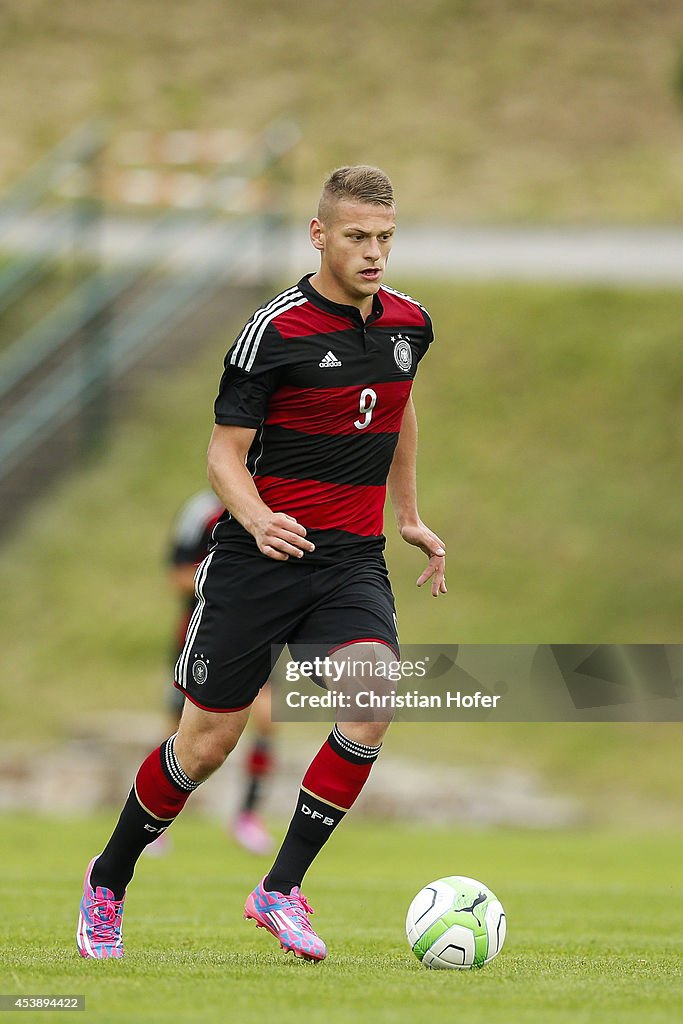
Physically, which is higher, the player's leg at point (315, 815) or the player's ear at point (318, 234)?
the player's ear at point (318, 234)

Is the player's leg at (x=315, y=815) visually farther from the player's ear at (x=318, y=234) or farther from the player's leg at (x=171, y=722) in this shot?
the player's leg at (x=171, y=722)

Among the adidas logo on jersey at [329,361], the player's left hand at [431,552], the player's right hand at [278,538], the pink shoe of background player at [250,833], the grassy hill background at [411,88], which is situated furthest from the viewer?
the grassy hill background at [411,88]

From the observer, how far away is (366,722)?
18.6ft

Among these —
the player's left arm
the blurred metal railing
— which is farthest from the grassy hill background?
the player's left arm

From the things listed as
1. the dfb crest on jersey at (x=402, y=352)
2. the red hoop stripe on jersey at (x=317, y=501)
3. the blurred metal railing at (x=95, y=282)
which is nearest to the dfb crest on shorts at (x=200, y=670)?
the red hoop stripe on jersey at (x=317, y=501)

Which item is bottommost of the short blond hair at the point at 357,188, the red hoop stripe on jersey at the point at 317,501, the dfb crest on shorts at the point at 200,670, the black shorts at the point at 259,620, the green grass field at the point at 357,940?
the green grass field at the point at 357,940

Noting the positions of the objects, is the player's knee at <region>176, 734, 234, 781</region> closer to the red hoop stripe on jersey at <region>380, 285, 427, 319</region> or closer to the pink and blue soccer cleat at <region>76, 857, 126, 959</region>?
the pink and blue soccer cleat at <region>76, 857, 126, 959</region>

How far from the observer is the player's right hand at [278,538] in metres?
5.48

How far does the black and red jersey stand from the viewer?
566 cm

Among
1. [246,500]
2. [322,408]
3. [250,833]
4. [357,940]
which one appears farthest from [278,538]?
[250,833]

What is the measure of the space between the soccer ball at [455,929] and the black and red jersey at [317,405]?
1.25 metres

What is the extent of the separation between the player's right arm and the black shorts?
0.15 meters

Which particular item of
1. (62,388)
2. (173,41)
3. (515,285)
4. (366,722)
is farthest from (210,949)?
(173,41)

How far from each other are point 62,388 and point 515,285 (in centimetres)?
595
